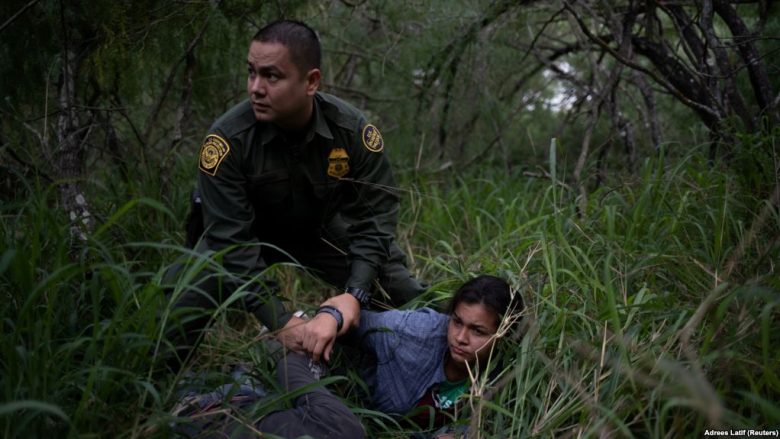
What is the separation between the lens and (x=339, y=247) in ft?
9.77

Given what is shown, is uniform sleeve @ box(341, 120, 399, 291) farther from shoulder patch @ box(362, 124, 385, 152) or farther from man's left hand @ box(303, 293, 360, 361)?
man's left hand @ box(303, 293, 360, 361)

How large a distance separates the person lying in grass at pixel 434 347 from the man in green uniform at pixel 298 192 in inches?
7.1

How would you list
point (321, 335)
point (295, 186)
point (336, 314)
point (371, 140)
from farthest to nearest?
point (371, 140)
point (295, 186)
point (336, 314)
point (321, 335)

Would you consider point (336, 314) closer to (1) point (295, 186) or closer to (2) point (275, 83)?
(1) point (295, 186)

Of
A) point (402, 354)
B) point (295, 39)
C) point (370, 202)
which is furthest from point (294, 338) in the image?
point (295, 39)

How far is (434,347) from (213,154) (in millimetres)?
1065

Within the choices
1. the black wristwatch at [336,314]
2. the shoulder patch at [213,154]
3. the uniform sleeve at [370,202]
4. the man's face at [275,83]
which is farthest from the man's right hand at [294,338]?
the man's face at [275,83]

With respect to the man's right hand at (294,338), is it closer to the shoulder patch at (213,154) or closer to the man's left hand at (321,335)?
the man's left hand at (321,335)

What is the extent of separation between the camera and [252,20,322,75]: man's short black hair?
241cm

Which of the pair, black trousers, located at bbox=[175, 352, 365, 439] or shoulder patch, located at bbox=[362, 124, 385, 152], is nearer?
black trousers, located at bbox=[175, 352, 365, 439]

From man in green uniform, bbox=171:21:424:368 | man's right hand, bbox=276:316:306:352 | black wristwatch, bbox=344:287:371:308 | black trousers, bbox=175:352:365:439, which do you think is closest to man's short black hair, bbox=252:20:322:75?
man in green uniform, bbox=171:21:424:368

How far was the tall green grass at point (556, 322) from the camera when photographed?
66.1 inches

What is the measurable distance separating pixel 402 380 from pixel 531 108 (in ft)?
12.7

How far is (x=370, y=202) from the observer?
2756mm
